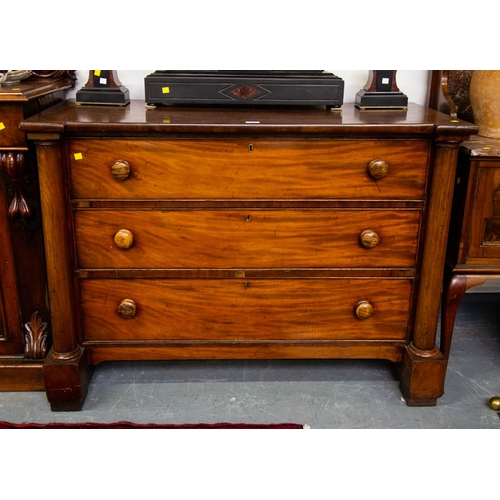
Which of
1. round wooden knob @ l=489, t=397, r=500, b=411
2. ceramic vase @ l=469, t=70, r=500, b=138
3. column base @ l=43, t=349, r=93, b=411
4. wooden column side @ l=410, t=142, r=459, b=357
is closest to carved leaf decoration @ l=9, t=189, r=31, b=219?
column base @ l=43, t=349, r=93, b=411

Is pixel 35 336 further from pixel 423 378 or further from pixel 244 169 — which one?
pixel 423 378

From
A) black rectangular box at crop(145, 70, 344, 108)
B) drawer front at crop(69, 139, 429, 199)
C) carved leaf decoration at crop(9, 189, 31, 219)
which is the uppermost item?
black rectangular box at crop(145, 70, 344, 108)

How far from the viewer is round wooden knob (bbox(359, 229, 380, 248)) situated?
1.88 meters

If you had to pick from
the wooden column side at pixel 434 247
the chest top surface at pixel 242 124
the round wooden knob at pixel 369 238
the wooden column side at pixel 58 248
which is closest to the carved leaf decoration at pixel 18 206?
the wooden column side at pixel 58 248

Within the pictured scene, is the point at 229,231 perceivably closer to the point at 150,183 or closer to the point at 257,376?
the point at 150,183

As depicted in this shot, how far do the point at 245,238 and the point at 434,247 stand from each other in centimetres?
65

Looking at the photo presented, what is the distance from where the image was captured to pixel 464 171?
1.91 meters

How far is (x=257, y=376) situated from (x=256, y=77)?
45.7 inches

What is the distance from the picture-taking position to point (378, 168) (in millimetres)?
1792

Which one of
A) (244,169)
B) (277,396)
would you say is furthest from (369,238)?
(277,396)

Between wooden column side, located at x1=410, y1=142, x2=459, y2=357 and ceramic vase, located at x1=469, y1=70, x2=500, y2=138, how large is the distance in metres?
0.38

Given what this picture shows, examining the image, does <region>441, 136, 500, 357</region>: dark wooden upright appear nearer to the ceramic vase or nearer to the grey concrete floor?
the ceramic vase

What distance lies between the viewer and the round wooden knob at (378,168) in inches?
70.6
